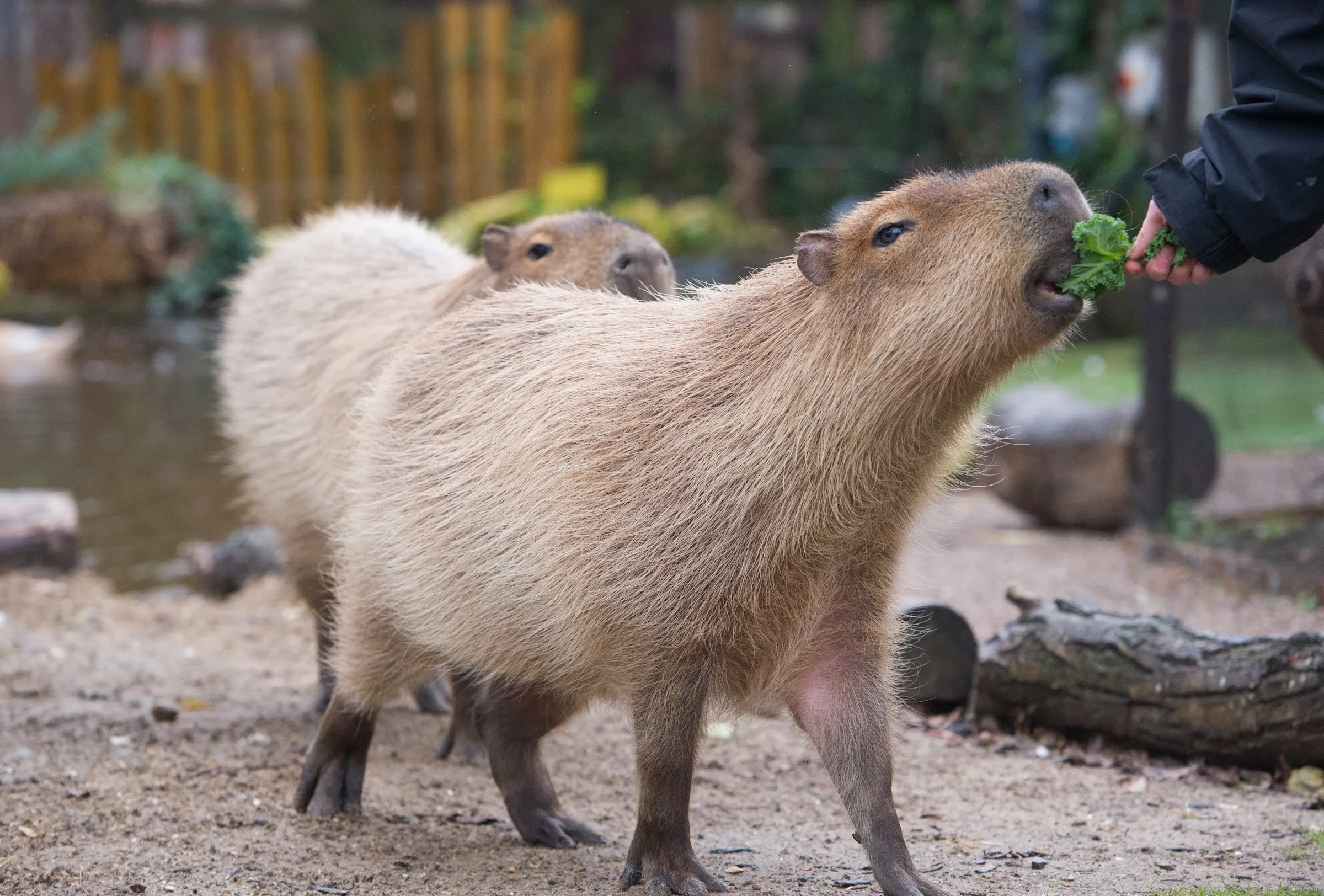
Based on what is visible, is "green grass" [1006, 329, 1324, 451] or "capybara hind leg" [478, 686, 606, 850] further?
"green grass" [1006, 329, 1324, 451]

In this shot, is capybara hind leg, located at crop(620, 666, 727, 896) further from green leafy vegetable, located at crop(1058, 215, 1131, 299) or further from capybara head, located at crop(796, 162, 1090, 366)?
green leafy vegetable, located at crop(1058, 215, 1131, 299)

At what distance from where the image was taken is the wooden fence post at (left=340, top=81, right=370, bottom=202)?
15.4 metres

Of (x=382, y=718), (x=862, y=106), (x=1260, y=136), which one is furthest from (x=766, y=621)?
(x=862, y=106)

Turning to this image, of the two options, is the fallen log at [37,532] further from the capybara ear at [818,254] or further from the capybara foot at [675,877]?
the capybara ear at [818,254]

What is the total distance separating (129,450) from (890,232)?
770 centimetres

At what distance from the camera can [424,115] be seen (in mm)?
15648

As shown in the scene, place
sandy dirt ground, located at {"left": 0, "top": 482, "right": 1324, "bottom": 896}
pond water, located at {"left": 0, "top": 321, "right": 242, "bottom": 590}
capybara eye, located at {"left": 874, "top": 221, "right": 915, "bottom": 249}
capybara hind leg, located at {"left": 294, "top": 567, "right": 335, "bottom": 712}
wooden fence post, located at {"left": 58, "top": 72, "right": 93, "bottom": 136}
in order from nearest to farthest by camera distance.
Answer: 1. capybara eye, located at {"left": 874, "top": 221, "right": 915, "bottom": 249}
2. sandy dirt ground, located at {"left": 0, "top": 482, "right": 1324, "bottom": 896}
3. capybara hind leg, located at {"left": 294, "top": 567, "right": 335, "bottom": 712}
4. pond water, located at {"left": 0, "top": 321, "right": 242, "bottom": 590}
5. wooden fence post, located at {"left": 58, "top": 72, "right": 93, "bottom": 136}

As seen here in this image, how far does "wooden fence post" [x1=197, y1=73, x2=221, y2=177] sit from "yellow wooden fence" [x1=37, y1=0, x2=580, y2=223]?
1cm

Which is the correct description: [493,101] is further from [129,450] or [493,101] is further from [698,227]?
[129,450]

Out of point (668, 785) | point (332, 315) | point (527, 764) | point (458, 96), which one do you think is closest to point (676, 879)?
point (668, 785)

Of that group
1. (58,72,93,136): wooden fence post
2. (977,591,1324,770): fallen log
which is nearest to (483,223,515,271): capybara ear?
(977,591,1324,770): fallen log

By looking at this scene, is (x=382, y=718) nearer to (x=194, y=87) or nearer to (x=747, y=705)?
(x=747, y=705)

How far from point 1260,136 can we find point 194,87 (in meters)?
14.5

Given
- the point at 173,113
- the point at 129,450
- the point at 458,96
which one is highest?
the point at 458,96
